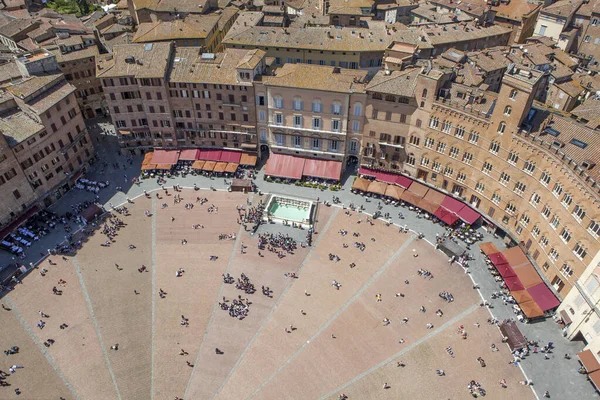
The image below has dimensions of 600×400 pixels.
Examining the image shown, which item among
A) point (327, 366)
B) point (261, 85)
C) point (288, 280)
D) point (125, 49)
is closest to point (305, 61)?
point (261, 85)

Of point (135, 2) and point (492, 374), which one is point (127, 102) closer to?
point (135, 2)

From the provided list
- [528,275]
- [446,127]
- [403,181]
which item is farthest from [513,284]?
[446,127]

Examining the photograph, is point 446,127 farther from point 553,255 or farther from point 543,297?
point 543,297

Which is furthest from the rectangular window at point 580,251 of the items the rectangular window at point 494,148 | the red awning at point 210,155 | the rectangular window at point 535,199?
the red awning at point 210,155

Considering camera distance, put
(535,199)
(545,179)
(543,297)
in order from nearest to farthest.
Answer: (545,179) < (543,297) < (535,199)

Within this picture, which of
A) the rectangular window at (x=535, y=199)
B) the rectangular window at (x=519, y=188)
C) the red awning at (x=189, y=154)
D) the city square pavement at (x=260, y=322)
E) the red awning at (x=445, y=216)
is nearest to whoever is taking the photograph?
the city square pavement at (x=260, y=322)

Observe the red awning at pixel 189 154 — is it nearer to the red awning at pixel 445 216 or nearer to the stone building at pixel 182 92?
the stone building at pixel 182 92
